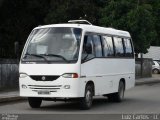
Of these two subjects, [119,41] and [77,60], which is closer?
[77,60]

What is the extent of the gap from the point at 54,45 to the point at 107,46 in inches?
115

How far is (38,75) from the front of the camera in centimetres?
1722

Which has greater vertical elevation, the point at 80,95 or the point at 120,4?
the point at 120,4

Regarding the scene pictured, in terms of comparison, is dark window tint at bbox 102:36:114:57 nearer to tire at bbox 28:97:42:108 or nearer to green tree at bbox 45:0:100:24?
tire at bbox 28:97:42:108

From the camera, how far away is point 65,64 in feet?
56.0

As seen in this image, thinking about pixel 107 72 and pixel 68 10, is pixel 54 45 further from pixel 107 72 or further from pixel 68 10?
pixel 68 10

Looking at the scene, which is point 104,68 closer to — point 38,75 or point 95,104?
point 95,104

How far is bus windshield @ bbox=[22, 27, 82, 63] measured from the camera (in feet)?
56.9

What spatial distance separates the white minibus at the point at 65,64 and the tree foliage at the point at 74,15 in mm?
18010

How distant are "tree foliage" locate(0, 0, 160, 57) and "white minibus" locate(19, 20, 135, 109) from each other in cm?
1801

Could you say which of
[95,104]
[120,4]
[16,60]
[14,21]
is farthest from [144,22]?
[95,104]

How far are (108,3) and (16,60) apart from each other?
15.0 metres

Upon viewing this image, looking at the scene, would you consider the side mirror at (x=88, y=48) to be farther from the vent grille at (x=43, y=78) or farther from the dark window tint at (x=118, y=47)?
the dark window tint at (x=118, y=47)

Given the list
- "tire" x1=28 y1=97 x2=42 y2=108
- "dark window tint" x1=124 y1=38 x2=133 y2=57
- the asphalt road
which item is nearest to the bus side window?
the asphalt road
